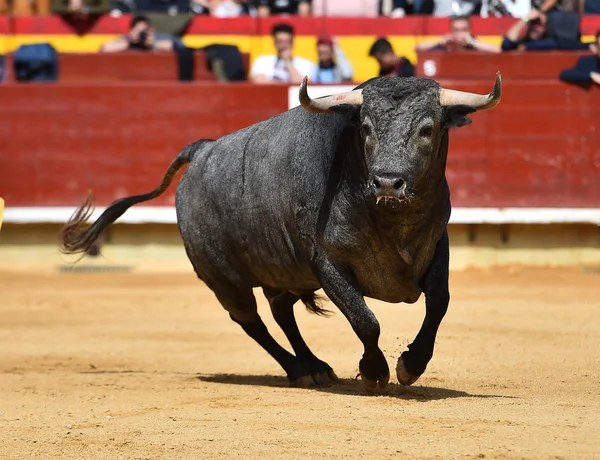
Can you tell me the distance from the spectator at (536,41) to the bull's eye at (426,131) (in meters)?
6.51

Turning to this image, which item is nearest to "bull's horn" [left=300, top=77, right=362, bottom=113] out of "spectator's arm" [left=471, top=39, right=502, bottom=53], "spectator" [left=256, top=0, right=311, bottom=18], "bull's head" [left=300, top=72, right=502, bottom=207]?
"bull's head" [left=300, top=72, right=502, bottom=207]

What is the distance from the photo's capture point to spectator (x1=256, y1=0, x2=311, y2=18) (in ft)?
39.3

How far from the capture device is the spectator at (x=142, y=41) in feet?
38.0

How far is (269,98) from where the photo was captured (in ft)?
37.2

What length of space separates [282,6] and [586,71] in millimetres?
2854

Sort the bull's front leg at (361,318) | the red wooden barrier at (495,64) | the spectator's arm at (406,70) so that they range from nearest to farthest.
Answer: the bull's front leg at (361,318) → the spectator's arm at (406,70) → the red wooden barrier at (495,64)

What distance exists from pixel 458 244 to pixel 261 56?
238cm

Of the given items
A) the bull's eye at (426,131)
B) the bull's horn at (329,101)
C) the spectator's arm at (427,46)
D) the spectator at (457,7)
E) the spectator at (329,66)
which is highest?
the bull's horn at (329,101)

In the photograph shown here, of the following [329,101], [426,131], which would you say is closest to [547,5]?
[329,101]

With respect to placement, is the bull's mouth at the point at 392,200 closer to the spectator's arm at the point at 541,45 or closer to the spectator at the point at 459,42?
the spectator at the point at 459,42

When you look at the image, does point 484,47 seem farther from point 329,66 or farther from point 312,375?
point 312,375

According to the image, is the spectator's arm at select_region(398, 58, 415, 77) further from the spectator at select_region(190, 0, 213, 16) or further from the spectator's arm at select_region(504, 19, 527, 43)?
the spectator at select_region(190, 0, 213, 16)

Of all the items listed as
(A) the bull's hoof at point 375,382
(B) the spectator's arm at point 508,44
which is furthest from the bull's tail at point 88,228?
(B) the spectator's arm at point 508,44

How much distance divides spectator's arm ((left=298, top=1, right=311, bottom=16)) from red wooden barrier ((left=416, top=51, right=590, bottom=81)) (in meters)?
1.41
